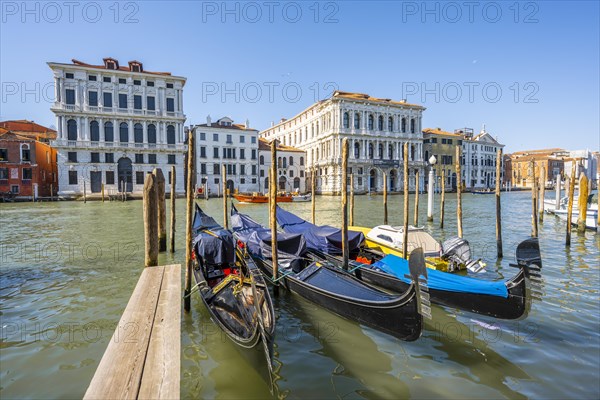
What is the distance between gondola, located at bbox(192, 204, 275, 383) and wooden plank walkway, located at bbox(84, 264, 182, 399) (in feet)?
2.18

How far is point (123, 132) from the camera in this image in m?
33.9

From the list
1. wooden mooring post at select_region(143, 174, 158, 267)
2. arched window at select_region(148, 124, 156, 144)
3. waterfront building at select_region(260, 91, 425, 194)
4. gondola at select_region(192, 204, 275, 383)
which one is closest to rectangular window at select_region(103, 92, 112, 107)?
arched window at select_region(148, 124, 156, 144)

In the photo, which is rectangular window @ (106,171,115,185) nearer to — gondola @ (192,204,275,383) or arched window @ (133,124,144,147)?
arched window @ (133,124,144,147)

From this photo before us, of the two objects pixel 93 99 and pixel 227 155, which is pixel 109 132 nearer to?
pixel 93 99

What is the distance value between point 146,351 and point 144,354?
0.06 meters

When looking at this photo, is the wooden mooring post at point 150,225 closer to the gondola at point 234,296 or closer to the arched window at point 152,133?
the gondola at point 234,296

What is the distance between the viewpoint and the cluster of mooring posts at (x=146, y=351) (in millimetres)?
A: 2338

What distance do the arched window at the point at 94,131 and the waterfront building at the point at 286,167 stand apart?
16.2m

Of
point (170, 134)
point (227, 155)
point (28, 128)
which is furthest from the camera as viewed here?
point (28, 128)

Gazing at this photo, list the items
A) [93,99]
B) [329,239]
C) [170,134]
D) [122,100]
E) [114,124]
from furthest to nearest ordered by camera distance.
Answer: [170,134] < [122,100] < [114,124] < [93,99] < [329,239]

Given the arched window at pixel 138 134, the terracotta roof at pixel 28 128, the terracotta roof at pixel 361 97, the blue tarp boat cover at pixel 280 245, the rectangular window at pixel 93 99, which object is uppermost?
the terracotta roof at pixel 361 97

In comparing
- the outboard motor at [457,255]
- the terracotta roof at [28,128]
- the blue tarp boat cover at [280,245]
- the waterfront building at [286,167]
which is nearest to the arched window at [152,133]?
the waterfront building at [286,167]

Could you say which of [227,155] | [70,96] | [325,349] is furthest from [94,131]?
[325,349]

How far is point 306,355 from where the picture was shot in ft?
13.4
